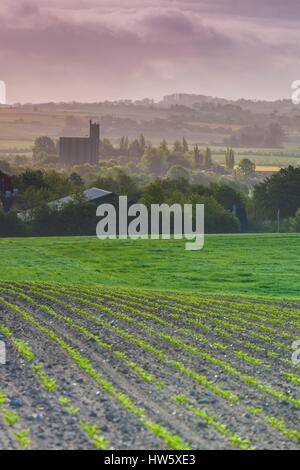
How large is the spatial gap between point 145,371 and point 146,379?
2.51ft

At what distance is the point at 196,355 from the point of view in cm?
1900

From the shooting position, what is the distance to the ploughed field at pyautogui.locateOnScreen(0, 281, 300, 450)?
12672 mm

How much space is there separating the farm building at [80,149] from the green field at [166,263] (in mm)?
96027

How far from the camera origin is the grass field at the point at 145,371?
502 inches

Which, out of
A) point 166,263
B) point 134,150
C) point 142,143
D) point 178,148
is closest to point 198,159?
point 178,148

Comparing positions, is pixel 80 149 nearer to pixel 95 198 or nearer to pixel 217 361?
pixel 95 198

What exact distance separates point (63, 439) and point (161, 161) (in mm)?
159927

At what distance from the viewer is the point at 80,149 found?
Answer: 560 feet

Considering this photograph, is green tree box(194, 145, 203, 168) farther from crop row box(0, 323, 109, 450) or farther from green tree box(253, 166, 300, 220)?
crop row box(0, 323, 109, 450)

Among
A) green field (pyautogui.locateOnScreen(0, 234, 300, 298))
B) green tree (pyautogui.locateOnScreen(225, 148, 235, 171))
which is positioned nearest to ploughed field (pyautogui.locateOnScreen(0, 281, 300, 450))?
green field (pyautogui.locateOnScreen(0, 234, 300, 298))

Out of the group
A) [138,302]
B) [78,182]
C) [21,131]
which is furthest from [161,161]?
[138,302]

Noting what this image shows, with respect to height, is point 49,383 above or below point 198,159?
below

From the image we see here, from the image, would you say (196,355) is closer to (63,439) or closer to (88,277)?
(63,439)

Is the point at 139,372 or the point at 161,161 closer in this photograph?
the point at 139,372
